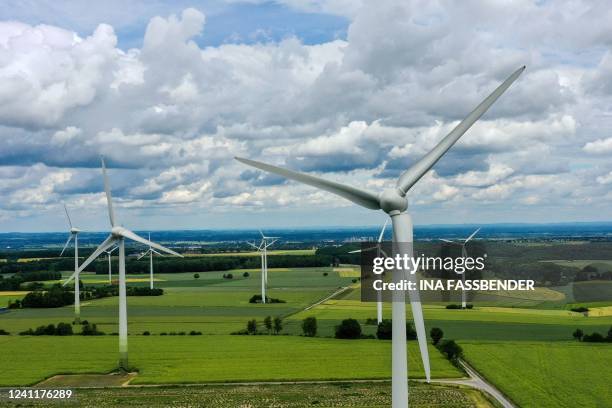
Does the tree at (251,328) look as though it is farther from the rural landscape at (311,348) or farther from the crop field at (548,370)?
the crop field at (548,370)


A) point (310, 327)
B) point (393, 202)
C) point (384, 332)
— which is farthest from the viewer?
point (310, 327)

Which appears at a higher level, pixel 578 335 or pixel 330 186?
pixel 330 186

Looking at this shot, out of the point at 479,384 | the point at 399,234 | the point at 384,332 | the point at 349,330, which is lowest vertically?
the point at 479,384

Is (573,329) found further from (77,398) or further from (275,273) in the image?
(275,273)

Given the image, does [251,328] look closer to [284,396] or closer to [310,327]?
[310,327]

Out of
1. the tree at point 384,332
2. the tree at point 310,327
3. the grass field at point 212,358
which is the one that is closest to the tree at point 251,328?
the grass field at point 212,358

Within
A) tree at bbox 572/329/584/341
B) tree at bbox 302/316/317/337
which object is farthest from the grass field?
tree at bbox 572/329/584/341

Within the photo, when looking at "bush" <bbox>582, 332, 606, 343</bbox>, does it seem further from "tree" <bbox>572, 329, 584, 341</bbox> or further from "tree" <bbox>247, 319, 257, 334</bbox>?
"tree" <bbox>247, 319, 257, 334</bbox>

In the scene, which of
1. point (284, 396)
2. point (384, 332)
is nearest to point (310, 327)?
point (384, 332)
